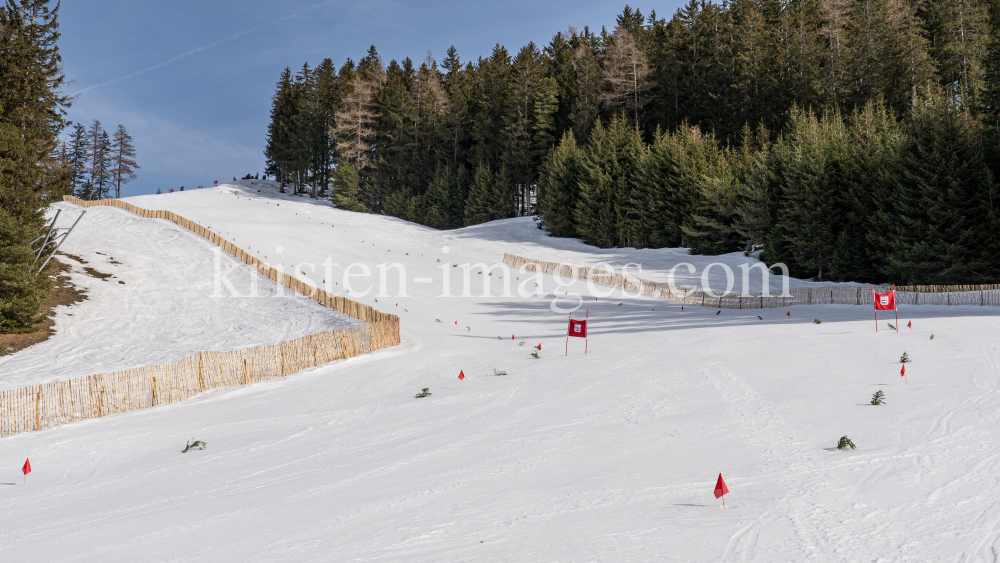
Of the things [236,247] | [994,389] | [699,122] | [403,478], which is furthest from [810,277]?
[236,247]

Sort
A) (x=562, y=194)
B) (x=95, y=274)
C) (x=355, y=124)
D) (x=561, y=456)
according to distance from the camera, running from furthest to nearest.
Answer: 1. (x=355, y=124)
2. (x=562, y=194)
3. (x=95, y=274)
4. (x=561, y=456)

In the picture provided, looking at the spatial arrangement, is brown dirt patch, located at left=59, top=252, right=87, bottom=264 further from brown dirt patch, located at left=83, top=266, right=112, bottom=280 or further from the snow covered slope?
brown dirt patch, located at left=83, top=266, right=112, bottom=280

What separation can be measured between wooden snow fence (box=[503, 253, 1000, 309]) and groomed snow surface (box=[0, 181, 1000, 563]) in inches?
60.5

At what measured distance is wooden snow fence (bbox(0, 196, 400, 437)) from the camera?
13.1m

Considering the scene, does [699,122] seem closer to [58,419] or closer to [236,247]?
[236,247]

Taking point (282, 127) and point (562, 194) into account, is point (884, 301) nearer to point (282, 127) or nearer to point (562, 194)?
point (562, 194)

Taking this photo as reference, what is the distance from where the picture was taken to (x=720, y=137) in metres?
54.1

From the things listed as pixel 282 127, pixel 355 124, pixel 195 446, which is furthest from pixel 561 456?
pixel 282 127

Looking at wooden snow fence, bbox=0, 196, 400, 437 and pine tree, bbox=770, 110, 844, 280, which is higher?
pine tree, bbox=770, 110, 844, 280

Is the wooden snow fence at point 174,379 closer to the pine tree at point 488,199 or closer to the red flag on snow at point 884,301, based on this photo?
the red flag on snow at point 884,301

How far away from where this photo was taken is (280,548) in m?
5.75

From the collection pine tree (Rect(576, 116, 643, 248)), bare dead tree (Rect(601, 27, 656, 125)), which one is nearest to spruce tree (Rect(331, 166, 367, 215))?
pine tree (Rect(576, 116, 643, 248))

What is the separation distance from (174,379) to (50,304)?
55.4ft

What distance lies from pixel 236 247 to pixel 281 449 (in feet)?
97.7
